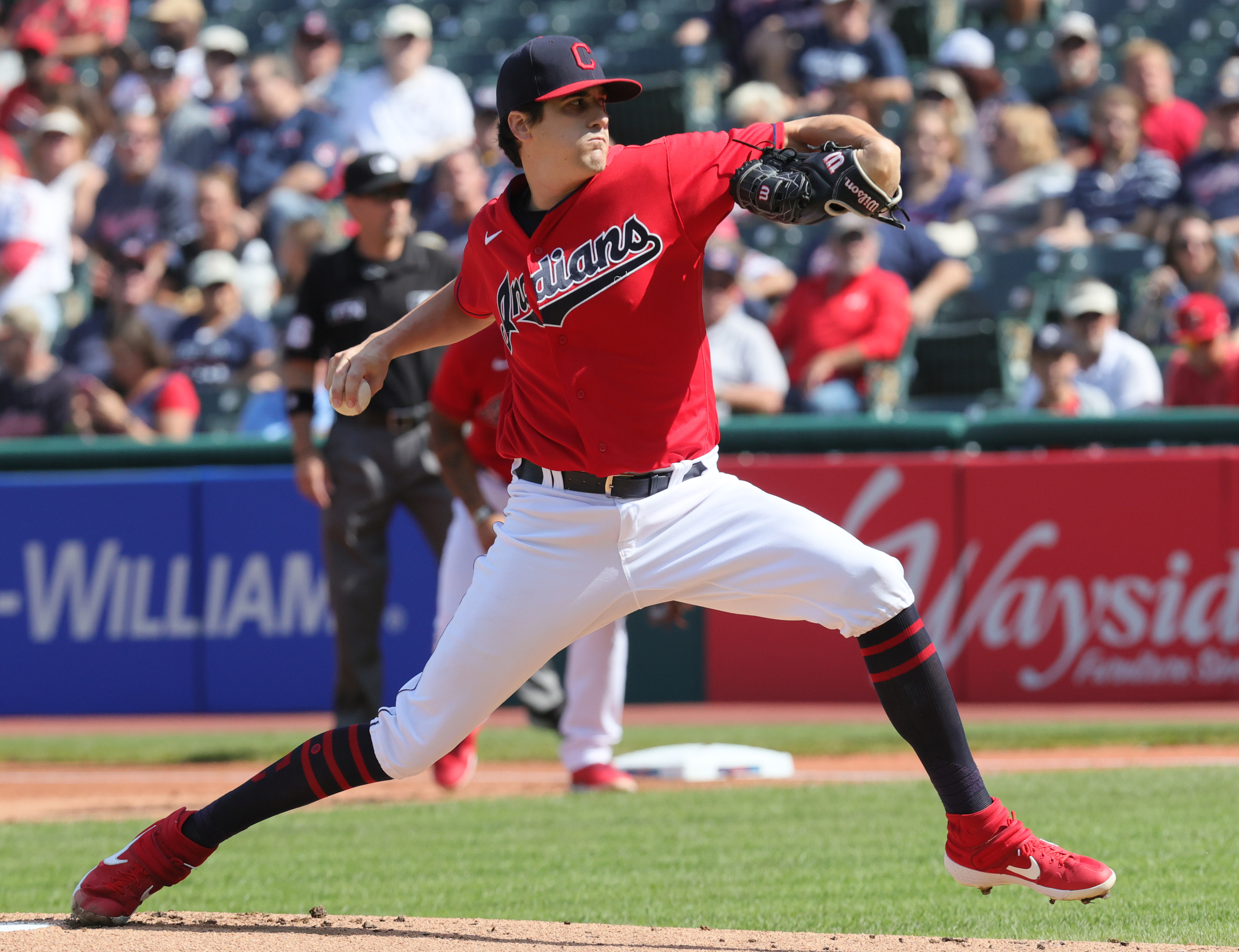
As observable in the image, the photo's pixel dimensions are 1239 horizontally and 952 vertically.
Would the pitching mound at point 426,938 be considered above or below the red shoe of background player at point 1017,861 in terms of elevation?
below

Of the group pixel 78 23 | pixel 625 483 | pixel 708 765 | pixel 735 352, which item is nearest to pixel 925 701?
pixel 625 483

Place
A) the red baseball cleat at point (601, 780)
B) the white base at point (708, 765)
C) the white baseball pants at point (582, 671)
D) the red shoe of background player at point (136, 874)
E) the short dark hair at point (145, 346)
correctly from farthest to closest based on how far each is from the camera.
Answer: the short dark hair at point (145, 346) < the white base at point (708, 765) < the red baseball cleat at point (601, 780) < the white baseball pants at point (582, 671) < the red shoe of background player at point (136, 874)

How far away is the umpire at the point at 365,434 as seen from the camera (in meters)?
7.00

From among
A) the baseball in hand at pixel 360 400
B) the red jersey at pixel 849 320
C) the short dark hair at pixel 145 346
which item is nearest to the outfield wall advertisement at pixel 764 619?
the red jersey at pixel 849 320

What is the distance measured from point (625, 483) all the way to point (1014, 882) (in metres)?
1.18

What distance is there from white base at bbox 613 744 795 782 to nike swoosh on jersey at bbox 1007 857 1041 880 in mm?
3159

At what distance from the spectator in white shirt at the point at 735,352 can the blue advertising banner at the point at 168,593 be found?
189 cm

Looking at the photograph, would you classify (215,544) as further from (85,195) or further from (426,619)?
(85,195)

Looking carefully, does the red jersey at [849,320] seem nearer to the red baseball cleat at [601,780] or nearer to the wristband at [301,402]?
the wristband at [301,402]

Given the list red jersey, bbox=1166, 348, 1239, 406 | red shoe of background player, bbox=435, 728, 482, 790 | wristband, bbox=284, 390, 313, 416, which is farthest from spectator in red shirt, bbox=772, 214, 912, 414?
red shoe of background player, bbox=435, 728, 482, 790

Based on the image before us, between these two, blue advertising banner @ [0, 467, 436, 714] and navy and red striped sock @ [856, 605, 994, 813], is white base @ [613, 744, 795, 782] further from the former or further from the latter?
navy and red striped sock @ [856, 605, 994, 813]

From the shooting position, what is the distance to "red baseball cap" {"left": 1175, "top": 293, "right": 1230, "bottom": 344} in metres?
8.25

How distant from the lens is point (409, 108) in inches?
476

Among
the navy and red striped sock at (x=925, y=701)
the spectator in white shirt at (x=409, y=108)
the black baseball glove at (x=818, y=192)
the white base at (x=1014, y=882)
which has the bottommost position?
the white base at (x=1014, y=882)
